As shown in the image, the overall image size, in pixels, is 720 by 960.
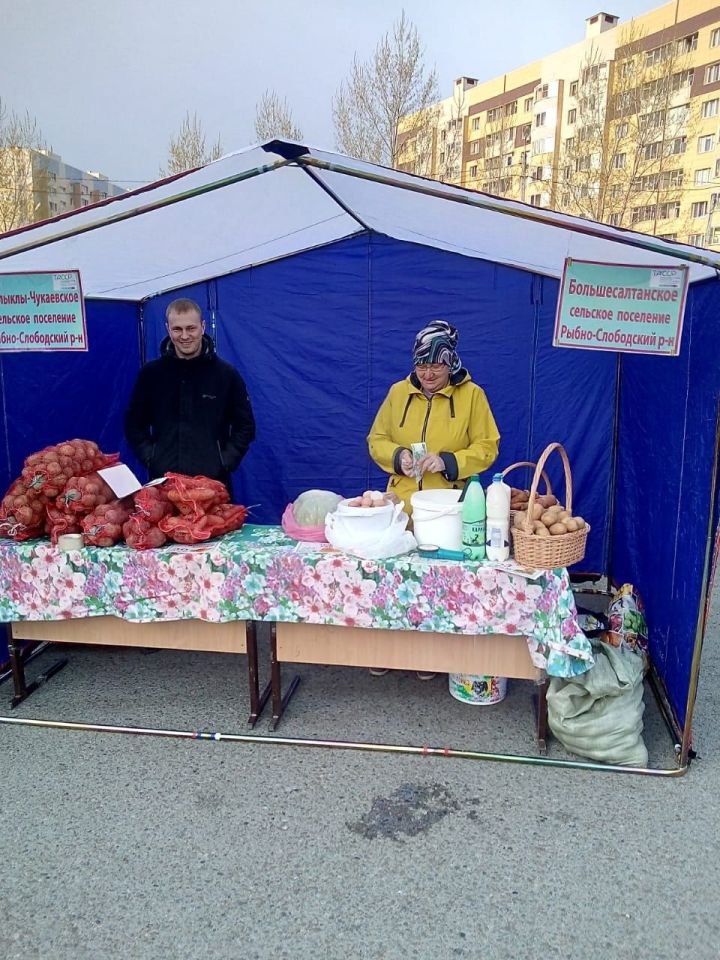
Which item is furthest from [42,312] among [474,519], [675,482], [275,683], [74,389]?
[675,482]

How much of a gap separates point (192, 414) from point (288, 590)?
1313 mm

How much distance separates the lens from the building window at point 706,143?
3133 centimetres

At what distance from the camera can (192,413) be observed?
148 inches

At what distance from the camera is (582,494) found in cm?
507

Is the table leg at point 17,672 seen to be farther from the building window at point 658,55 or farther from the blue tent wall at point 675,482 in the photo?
the building window at point 658,55

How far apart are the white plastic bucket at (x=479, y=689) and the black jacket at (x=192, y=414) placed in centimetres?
167

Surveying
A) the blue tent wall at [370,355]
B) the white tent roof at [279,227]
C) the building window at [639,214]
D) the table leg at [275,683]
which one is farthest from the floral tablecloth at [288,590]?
the building window at [639,214]

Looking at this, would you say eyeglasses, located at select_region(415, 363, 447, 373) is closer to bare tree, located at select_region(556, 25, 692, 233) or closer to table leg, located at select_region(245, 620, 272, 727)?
table leg, located at select_region(245, 620, 272, 727)

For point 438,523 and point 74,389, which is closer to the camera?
point 438,523

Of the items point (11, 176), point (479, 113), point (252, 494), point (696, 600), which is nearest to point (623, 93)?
point (11, 176)

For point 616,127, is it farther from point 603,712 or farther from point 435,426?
point 603,712

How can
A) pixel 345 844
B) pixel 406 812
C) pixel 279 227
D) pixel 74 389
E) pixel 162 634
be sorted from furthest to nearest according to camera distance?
pixel 74 389, pixel 279 227, pixel 162 634, pixel 406 812, pixel 345 844

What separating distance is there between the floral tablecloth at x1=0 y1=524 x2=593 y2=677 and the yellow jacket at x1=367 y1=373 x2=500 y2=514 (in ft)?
2.17

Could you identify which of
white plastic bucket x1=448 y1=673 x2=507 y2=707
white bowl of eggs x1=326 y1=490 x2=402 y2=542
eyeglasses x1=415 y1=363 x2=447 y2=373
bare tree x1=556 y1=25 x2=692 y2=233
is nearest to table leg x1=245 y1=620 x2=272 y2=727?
white bowl of eggs x1=326 y1=490 x2=402 y2=542
